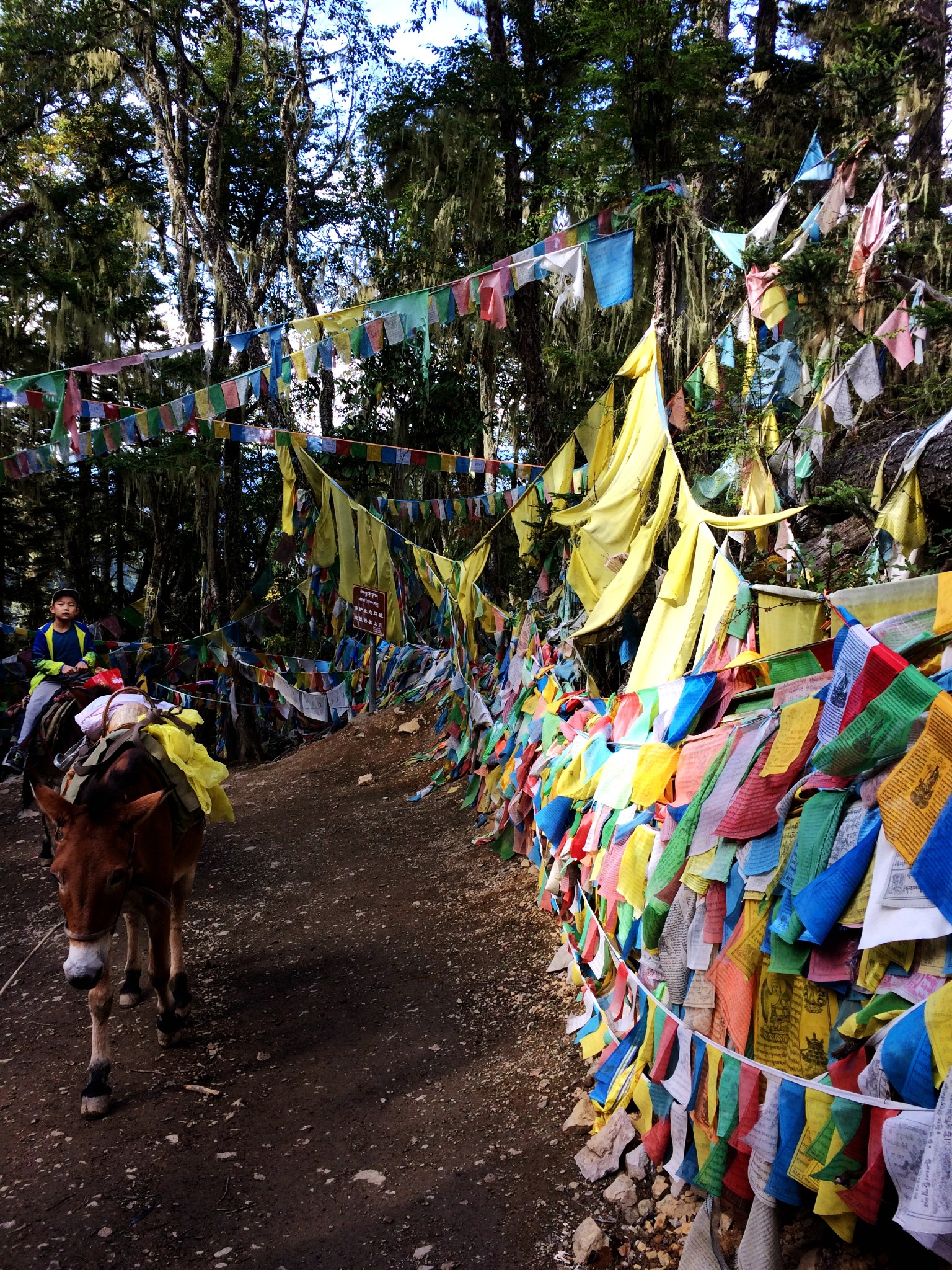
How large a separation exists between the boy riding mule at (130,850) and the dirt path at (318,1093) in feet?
0.95

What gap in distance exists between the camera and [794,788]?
257 cm

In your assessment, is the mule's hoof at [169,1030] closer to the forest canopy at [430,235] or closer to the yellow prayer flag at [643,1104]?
the yellow prayer flag at [643,1104]

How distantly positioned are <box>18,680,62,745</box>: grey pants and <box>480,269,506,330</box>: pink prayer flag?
4823 millimetres

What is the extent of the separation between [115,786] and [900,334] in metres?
5.96

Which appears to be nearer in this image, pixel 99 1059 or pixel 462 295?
pixel 99 1059

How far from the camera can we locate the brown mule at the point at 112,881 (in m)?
3.89

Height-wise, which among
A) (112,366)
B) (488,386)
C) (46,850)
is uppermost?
(488,386)

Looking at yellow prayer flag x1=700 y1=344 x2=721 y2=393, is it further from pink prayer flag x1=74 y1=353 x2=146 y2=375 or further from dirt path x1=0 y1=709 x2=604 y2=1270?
pink prayer flag x1=74 y1=353 x2=146 y2=375

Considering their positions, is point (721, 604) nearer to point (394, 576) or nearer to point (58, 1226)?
point (58, 1226)

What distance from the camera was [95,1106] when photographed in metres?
4.11

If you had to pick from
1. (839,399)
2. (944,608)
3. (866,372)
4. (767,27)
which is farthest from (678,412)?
(767,27)

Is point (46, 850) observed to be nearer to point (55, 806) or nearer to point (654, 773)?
point (55, 806)

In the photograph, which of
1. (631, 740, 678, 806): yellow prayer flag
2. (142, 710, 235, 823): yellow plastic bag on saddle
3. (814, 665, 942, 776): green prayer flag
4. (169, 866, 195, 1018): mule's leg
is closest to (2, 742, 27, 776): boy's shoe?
(142, 710, 235, 823): yellow plastic bag on saddle

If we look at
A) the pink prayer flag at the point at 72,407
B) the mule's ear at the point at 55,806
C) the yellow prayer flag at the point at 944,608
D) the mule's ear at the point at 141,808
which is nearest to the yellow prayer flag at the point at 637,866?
the yellow prayer flag at the point at 944,608
